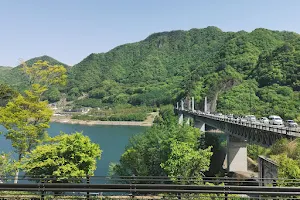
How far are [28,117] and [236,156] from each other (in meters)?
28.6

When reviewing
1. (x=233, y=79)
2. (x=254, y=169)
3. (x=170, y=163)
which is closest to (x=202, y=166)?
(x=170, y=163)

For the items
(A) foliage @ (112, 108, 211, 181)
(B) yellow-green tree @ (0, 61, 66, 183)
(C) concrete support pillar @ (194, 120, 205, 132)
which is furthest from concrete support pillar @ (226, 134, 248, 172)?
(C) concrete support pillar @ (194, 120, 205, 132)

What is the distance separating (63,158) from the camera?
1864cm

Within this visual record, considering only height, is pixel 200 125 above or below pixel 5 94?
below

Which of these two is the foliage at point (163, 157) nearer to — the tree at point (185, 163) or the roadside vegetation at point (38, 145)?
the tree at point (185, 163)

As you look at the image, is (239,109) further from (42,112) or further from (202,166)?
(42,112)

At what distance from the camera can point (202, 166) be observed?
2806cm

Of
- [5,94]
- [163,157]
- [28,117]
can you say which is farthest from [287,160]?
[5,94]

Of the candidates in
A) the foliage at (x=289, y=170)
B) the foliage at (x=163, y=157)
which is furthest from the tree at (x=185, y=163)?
the foliage at (x=289, y=170)

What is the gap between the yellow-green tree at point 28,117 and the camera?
2000 cm

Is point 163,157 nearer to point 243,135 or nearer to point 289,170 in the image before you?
point 243,135

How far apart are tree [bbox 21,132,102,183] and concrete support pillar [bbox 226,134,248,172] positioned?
81.8 feet

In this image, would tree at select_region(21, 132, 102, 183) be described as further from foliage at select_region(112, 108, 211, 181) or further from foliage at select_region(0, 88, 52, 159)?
foliage at select_region(112, 108, 211, 181)

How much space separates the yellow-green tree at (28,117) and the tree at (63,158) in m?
1.29
